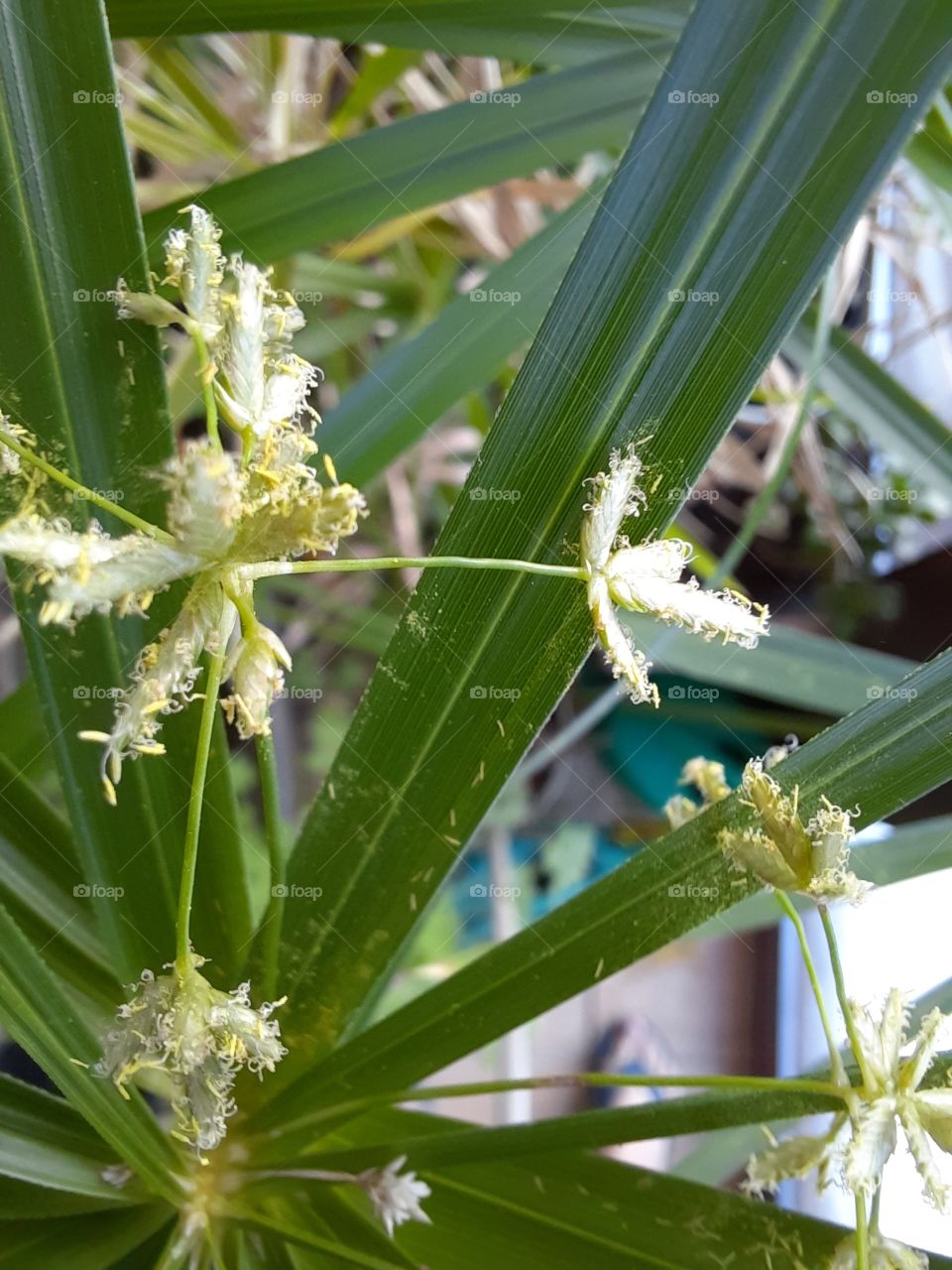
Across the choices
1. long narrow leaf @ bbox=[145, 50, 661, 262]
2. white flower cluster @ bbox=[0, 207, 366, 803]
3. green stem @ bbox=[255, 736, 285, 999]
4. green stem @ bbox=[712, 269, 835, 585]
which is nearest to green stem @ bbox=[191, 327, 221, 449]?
white flower cluster @ bbox=[0, 207, 366, 803]

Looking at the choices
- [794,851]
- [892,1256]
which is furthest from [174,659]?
[892,1256]

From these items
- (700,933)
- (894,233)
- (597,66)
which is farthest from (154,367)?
(894,233)

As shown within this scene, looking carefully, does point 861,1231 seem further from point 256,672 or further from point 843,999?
point 256,672

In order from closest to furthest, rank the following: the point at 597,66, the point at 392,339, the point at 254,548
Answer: the point at 254,548, the point at 597,66, the point at 392,339

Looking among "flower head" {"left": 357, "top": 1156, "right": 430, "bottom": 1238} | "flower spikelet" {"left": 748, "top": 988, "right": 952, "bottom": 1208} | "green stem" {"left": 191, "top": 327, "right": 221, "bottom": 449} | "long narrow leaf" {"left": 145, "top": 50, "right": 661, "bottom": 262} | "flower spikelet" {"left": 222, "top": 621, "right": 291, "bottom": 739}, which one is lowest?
"flower head" {"left": 357, "top": 1156, "right": 430, "bottom": 1238}

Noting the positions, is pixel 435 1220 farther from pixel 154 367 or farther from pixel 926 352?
pixel 926 352

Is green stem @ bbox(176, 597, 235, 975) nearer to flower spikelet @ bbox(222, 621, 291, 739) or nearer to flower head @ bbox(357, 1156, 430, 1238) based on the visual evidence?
flower spikelet @ bbox(222, 621, 291, 739)
